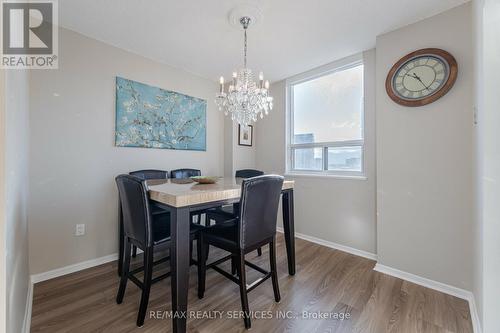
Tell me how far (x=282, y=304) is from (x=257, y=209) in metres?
0.83

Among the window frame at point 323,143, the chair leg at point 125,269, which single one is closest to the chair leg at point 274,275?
the chair leg at point 125,269

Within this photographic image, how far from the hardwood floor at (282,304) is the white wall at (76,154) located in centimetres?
34

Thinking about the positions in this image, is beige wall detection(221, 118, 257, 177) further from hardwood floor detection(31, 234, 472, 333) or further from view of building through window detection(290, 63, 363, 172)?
hardwood floor detection(31, 234, 472, 333)

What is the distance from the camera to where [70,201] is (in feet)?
6.84

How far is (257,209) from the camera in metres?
1.49

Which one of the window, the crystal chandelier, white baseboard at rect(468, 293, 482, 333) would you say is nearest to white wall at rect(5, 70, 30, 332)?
the crystal chandelier

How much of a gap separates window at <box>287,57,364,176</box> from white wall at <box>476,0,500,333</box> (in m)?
1.26

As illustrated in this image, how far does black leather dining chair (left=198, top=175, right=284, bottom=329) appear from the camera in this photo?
141 cm

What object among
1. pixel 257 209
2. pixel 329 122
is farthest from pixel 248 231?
pixel 329 122

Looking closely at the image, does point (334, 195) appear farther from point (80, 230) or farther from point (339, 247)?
point (80, 230)

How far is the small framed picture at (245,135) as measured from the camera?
3.54 metres

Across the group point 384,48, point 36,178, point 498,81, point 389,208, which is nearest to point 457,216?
point 389,208

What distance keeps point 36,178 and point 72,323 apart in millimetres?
1329

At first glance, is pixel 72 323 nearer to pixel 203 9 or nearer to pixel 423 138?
pixel 203 9
